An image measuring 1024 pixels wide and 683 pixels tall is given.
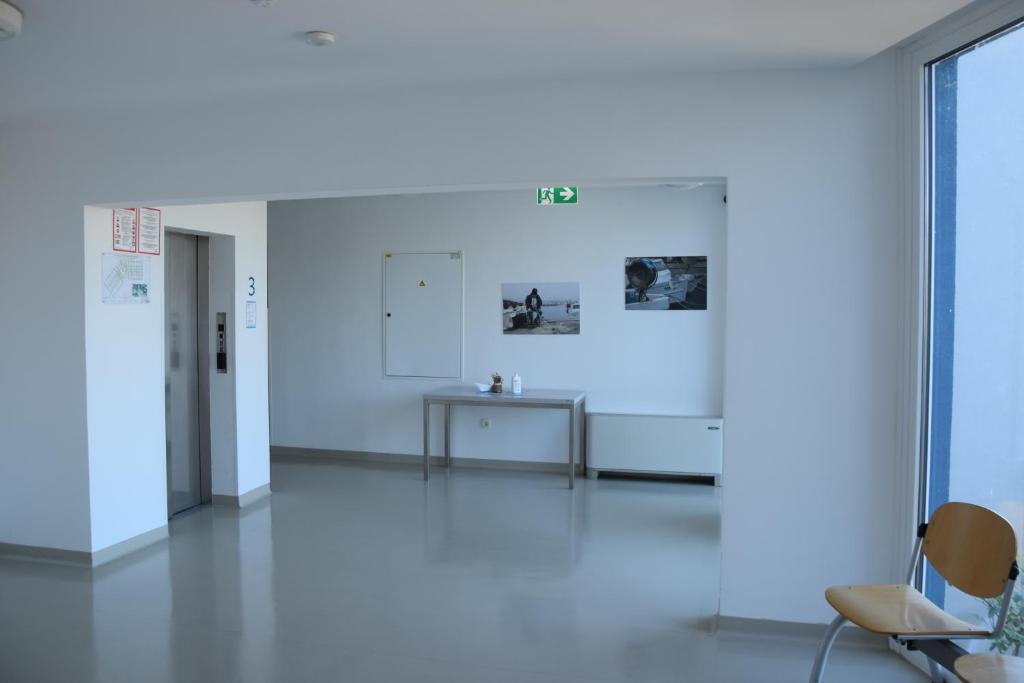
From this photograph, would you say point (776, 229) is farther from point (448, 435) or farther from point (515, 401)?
point (448, 435)

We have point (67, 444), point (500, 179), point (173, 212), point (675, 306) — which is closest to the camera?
point (500, 179)

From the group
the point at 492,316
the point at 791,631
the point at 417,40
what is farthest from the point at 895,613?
the point at 492,316

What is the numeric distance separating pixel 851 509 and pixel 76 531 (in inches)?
171

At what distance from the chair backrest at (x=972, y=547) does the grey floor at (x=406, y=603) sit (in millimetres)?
781

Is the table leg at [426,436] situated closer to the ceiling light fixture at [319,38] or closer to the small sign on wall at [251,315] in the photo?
the small sign on wall at [251,315]

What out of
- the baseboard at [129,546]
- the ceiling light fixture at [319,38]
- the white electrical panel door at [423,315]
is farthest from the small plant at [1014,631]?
the white electrical panel door at [423,315]

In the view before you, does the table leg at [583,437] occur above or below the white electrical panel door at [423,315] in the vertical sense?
below

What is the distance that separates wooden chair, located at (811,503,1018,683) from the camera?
7.72 ft

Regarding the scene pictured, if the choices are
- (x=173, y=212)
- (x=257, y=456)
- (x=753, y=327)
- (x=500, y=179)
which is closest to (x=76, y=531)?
(x=257, y=456)

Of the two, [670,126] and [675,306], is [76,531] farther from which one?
[675,306]

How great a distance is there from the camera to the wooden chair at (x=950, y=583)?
2.35 meters

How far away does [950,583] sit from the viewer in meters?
2.57

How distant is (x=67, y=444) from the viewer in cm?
448

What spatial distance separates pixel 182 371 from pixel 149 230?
1.24 m
